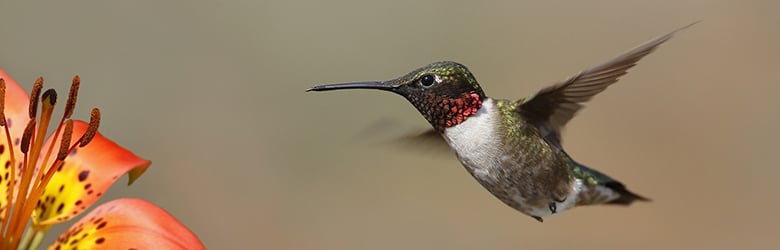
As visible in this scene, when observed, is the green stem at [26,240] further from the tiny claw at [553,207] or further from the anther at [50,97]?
the tiny claw at [553,207]

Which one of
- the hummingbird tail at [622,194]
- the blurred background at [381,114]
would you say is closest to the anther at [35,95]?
the hummingbird tail at [622,194]

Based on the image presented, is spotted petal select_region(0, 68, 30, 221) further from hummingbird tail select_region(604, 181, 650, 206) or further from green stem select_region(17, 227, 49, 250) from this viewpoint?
hummingbird tail select_region(604, 181, 650, 206)

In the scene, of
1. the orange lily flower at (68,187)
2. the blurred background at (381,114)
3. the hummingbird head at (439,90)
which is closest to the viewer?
the hummingbird head at (439,90)

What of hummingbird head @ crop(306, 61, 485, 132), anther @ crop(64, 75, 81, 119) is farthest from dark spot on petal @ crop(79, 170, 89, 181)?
hummingbird head @ crop(306, 61, 485, 132)

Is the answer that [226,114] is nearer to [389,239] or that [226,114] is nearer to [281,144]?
[281,144]

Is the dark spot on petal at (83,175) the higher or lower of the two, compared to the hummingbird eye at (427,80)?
lower

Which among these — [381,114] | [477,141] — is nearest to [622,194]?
[477,141]

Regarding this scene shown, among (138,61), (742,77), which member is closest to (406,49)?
(138,61)
